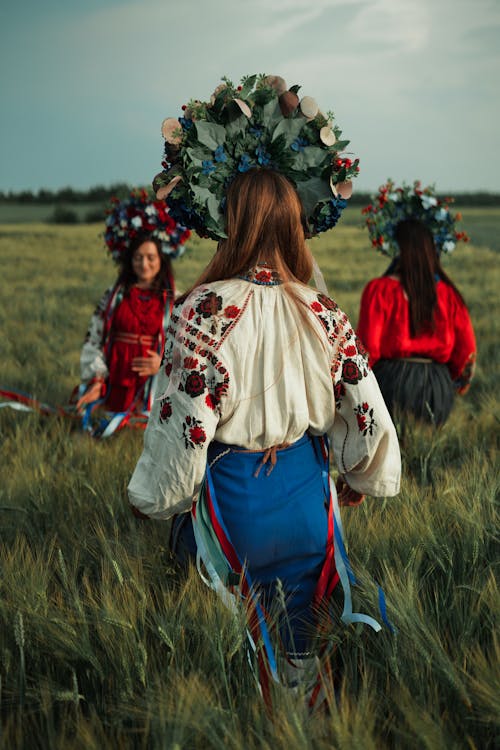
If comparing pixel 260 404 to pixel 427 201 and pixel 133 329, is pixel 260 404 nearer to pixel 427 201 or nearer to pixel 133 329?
pixel 133 329

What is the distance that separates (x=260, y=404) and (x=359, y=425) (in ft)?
1.11

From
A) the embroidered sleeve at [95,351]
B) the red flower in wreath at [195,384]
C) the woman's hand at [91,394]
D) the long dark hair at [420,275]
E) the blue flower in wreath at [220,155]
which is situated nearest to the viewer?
the red flower in wreath at [195,384]

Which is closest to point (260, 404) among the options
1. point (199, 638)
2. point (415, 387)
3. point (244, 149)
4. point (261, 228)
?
point (261, 228)

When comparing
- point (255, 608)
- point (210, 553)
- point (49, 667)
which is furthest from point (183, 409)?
point (49, 667)

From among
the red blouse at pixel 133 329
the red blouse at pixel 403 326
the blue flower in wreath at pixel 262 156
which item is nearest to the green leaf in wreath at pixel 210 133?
the blue flower in wreath at pixel 262 156

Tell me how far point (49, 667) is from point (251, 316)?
113 centimetres

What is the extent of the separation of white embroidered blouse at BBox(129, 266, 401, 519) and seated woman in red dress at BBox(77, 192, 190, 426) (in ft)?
9.62

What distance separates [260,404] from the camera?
215 cm

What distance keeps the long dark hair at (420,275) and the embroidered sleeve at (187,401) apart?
9.35ft

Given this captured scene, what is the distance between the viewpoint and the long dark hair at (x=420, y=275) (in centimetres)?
471

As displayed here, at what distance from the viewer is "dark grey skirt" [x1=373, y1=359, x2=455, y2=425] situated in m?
4.93

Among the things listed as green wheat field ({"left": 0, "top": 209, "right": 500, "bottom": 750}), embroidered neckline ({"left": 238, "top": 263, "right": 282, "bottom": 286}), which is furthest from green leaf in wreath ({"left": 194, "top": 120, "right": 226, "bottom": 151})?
green wheat field ({"left": 0, "top": 209, "right": 500, "bottom": 750})

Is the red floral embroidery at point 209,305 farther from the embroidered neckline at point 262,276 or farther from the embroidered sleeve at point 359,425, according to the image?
the embroidered sleeve at point 359,425

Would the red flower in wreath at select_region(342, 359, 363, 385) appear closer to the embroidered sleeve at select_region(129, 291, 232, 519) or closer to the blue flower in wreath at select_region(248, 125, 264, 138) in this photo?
the embroidered sleeve at select_region(129, 291, 232, 519)
